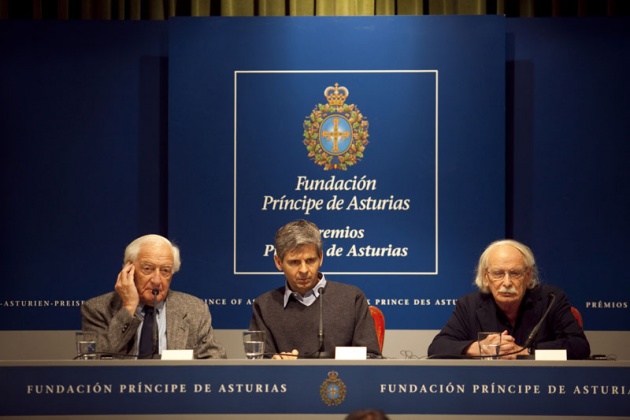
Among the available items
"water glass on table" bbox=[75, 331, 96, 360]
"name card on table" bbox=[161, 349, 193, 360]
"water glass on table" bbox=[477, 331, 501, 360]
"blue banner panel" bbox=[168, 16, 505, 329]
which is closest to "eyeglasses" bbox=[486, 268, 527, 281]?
→ "water glass on table" bbox=[477, 331, 501, 360]

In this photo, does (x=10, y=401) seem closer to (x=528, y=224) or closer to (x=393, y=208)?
(x=393, y=208)

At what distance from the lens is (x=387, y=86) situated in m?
5.02

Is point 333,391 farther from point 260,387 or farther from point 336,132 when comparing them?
point 336,132

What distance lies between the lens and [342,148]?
5.07 meters

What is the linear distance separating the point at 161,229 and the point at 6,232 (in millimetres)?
847

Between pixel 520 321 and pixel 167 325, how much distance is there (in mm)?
1521

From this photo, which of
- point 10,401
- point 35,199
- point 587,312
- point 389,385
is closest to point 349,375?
point 389,385

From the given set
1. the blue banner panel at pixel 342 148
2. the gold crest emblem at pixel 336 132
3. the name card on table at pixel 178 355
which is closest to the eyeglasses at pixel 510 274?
the blue banner panel at pixel 342 148

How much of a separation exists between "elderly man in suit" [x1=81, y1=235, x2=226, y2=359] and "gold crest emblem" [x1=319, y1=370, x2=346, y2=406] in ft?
3.08

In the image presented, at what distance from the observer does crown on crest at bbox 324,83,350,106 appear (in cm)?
504

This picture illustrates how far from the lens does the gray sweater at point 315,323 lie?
3.89 meters

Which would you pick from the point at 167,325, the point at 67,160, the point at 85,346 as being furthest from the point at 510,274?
the point at 67,160

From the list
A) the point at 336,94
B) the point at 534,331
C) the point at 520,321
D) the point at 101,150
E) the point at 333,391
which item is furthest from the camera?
the point at 101,150

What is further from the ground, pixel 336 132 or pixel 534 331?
pixel 336 132
